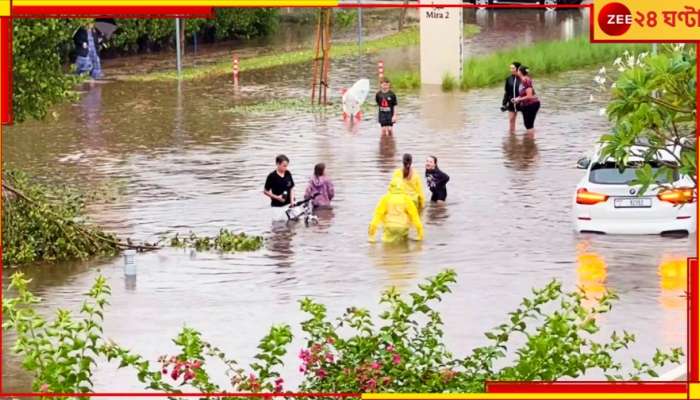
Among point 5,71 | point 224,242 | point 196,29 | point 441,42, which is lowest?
point 224,242

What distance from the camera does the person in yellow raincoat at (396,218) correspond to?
23.8m

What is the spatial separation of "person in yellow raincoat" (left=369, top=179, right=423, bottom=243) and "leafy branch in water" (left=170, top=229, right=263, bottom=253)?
1.63 metres

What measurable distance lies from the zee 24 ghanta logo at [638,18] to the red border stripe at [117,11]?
166cm

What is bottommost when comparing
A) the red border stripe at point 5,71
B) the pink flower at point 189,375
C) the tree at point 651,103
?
the pink flower at point 189,375

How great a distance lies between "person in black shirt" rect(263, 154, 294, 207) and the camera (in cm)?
2580

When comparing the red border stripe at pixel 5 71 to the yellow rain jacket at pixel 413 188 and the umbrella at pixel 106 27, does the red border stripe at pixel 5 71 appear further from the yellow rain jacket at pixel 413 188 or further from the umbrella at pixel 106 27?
the umbrella at pixel 106 27

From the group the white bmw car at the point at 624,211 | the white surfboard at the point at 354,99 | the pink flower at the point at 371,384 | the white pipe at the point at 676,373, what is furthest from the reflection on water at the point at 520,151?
the pink flower at the point at 371,384

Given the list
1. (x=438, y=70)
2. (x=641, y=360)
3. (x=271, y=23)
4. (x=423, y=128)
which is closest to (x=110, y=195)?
(x=423, y=128)

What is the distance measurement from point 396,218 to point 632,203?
10.6ft

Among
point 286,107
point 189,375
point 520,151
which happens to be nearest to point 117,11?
point 189,375

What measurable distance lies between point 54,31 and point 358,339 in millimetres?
12868

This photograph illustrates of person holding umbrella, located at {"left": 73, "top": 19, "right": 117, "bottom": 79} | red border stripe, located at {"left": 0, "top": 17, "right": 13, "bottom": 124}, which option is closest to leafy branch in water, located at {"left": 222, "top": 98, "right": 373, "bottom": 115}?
person holding umbrella, located at {"left": 73, "top": 19, "right": 117, "bottom": 79}

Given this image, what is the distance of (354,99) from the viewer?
3769cm

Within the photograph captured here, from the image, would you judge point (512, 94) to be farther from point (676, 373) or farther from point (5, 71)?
point (5, 71)
